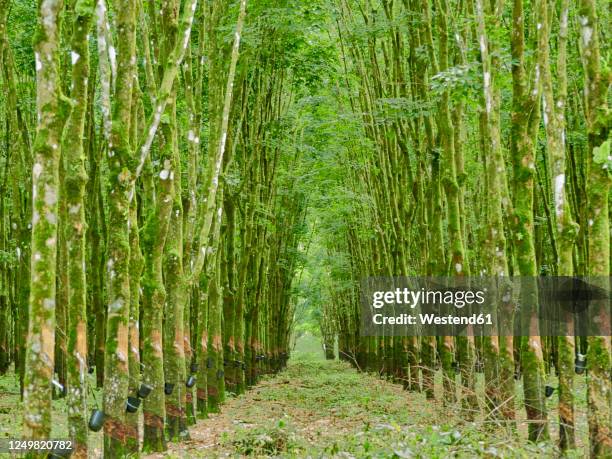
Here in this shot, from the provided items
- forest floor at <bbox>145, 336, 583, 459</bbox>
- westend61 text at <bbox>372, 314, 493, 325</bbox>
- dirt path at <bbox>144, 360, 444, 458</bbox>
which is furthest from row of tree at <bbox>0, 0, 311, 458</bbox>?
westend61 text at <bbox>372, 314, 493, 325</bbox>

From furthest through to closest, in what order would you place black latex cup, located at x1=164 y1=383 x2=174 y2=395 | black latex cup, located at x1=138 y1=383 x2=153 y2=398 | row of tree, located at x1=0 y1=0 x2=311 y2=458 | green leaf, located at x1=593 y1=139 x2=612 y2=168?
1. black latex cup, located at x1=164 y1=383 x2=174 y2=395
2. black latex cup, located at x1=138 y1=383 x2=153 y2=398
3. green leaf, located at x1=593 y1=139 x2=612 y2=168
4. row of tree, located at x1=0 y1=0 x2=311 y2=458

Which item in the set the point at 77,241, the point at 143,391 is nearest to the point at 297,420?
the point at 143,391

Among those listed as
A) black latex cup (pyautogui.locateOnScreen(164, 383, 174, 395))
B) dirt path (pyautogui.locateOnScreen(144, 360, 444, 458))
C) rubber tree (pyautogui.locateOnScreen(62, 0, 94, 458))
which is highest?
rubber tree (pyautogui.locateOnScreen(62, 0, 94, 458))

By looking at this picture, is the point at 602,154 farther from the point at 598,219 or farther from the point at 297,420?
the point at 297,420

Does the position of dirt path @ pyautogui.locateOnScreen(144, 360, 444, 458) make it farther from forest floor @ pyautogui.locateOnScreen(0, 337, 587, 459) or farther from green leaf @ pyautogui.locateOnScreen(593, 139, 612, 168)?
green leaf @ pyautogui.locateOnScreen(593, 139, 612, 168)

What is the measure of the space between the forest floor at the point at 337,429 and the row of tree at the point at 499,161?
1.82 ft

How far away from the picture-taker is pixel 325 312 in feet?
257

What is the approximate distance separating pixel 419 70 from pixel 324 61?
9.29 feet

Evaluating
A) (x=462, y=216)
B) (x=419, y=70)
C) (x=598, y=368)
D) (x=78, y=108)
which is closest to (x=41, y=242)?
(x=78, y=108)

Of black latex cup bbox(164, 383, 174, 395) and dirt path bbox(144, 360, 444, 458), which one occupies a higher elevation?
black latex cup bbox(164, 383, 174, 395)

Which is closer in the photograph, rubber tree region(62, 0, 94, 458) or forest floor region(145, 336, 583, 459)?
rubber tree region(62, 0, 94, 458)

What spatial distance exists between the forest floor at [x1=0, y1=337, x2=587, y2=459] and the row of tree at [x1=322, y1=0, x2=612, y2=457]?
1.82ft

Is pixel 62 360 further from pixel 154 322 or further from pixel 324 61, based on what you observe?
pixel 324 61

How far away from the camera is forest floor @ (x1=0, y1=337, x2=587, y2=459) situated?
855 centimetres
